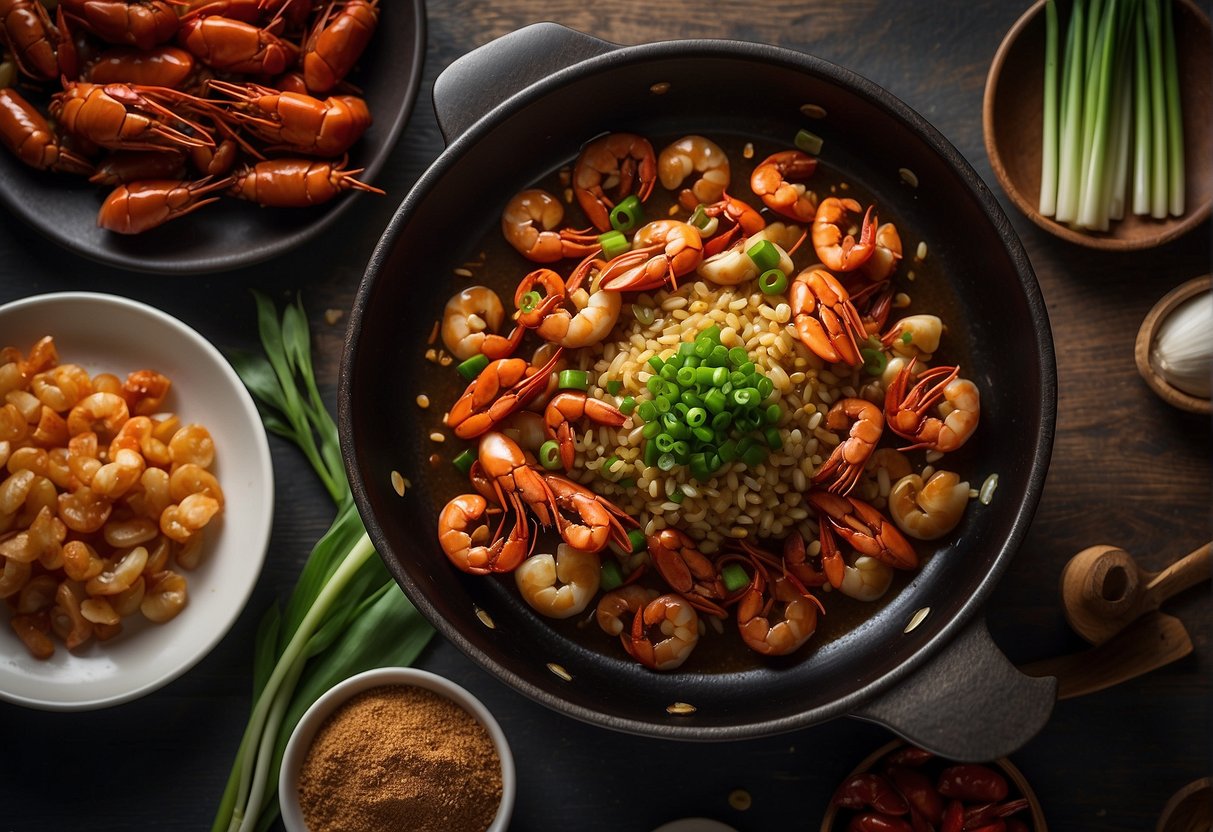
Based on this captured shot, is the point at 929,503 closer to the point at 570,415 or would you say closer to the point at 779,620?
the point at 779,620

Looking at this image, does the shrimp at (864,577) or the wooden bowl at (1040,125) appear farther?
the wooden bowl at (1040,125)

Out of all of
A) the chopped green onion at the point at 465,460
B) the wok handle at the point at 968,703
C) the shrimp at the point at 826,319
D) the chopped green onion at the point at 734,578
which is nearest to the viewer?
the wok handle at the point at 968,703

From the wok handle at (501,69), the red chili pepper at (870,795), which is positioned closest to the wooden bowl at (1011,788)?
the red chili pepper at (870,795)

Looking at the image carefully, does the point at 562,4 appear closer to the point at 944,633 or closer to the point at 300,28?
the point at 300,28

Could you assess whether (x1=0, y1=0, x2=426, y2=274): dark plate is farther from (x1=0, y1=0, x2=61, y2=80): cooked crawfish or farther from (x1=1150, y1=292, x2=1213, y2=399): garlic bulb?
(x1=1150, y1=292, x2=1213, y2=399): garlic bulb

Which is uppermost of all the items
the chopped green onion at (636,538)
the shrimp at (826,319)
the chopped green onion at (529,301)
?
the shrimp at (826,319)

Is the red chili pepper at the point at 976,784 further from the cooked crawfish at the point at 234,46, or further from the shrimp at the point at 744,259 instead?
the cooked crawfish at the point at 234,46

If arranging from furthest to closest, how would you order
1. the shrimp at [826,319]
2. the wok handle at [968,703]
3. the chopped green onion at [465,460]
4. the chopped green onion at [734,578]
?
the chopped green onion at [465,460] < the chopped green onion at [734,578] < the shrimp at [826,319] < the wok handle at [968,703]
